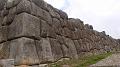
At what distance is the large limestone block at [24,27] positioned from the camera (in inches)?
273

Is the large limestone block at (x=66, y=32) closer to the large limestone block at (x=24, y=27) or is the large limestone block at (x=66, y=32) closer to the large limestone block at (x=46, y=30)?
the large limestone block at (x=46, y=30)

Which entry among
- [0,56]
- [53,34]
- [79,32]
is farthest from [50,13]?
[79,32]

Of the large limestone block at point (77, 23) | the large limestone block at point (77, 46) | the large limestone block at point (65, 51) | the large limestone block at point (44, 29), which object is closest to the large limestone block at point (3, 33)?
the large limestone block at point (44, 29)

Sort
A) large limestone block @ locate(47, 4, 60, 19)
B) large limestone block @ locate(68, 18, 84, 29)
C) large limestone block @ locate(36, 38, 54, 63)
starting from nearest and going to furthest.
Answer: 1. large limestone block @ locate(36, 38, 54, 63)
2. large limestone block @ locate(47, 4, 60, 19)
3. large limestone block @ locate(68, 18, 84, 29)

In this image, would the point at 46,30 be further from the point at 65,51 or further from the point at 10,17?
the point at 65,51

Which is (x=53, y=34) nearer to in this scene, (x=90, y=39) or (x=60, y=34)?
(x=60, y=34)

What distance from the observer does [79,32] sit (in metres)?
12.8

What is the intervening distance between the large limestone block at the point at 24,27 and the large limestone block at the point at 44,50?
1.08 ft

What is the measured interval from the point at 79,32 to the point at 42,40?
541 cm

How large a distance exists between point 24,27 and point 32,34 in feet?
1.42

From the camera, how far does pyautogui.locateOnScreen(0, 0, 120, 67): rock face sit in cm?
680

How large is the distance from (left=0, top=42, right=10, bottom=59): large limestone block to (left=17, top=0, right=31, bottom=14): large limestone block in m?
1.36

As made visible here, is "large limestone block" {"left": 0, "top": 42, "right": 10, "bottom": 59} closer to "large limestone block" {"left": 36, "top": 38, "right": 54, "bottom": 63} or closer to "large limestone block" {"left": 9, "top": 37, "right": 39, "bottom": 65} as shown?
"large limestone block" {"left": 9, "top": 37, "right": 39, "bottom": 65}

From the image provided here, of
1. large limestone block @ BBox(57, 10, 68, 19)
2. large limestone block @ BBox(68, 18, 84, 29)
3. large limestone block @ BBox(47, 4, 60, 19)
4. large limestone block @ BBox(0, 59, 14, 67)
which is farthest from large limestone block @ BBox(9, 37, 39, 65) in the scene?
large limestone block @ BBox(68, 18, 84, 29)
